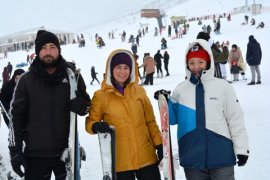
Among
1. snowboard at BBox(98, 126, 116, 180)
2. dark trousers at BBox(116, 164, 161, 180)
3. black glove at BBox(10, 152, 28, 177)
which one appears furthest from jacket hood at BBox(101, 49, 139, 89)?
black glove at BBox(10, 152, 28, 177)

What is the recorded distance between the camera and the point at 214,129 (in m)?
3.00

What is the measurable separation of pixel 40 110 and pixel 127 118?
2.53 feet

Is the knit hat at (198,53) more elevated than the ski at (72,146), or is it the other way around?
the knit hat at (198,53)

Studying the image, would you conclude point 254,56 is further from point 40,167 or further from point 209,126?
point 40,167

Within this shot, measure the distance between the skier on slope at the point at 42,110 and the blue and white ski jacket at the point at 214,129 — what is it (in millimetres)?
956

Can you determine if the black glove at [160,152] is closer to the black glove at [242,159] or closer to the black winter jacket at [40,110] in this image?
the black glove at [242,159]

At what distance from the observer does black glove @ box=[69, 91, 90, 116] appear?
3111mm

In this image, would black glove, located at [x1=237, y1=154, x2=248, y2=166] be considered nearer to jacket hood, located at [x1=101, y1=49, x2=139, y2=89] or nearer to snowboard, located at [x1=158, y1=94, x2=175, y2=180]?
snowboard, located at [x1=158, y1=94, x2=175, y2=180]

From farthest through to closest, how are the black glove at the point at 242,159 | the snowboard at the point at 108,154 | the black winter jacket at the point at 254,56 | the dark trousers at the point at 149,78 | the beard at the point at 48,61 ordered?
1. the dark trousers at the point at 149,78
2. the black winter jacket at the point at 254,56
3. the beard at the point at 48,61
4. the snowboard at the point at 108,154
5. the black glove at the point at 242,159

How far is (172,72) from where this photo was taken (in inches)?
787

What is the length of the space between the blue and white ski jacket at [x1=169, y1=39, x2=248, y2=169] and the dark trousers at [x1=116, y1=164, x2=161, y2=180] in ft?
1.15

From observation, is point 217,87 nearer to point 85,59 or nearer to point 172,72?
point 172,72

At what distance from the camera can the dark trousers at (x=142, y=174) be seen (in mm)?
3225

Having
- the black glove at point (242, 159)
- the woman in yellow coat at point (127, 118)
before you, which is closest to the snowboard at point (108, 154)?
the woman in yellow coat at point (127, 118)
